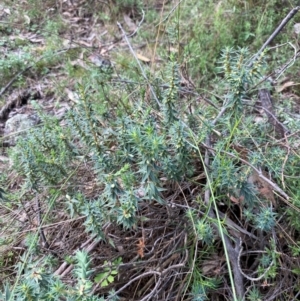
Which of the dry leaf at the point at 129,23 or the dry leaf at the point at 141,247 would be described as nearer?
the dry leaf at the point at 141,247

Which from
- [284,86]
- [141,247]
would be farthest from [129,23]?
[141,247]

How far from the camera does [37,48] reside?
3438 mm

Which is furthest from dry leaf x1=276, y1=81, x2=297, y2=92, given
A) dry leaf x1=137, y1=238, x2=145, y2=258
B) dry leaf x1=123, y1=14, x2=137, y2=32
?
dry leaf x1=137, y1=238, x2=145, y2=258

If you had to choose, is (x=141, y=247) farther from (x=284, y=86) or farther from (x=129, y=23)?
(x=129, y=23)

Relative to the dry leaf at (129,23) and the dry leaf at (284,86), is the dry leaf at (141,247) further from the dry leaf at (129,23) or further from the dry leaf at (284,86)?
the dry leaf at (129,23)

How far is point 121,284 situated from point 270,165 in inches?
27.7

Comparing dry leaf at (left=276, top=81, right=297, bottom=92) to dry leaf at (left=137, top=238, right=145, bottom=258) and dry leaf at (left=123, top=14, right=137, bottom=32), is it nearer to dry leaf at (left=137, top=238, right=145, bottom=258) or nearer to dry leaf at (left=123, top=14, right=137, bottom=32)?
dry leaf at (left=123, top=14, right=137, bottom=32)

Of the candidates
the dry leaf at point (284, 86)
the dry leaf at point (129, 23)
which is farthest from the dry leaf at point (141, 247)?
the dry leaf at point (129, 23)

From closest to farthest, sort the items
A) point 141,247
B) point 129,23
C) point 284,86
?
point 141,247 → point 284,86 → point 129,23

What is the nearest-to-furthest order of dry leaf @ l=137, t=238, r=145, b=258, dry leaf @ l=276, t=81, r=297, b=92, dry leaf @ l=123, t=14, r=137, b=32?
dry leaf @ l=137, t=238, r=145, b=258 → dry leaf @ l=276, t=81, r=297, b=92 → dry leaf @ l=123, t=14, r=137, b=32

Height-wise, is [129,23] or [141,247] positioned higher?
[141,247]

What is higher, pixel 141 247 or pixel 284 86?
pixel 141 247

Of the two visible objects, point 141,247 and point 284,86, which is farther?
point 284,86

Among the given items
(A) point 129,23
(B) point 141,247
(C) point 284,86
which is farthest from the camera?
(A) point 129,23
